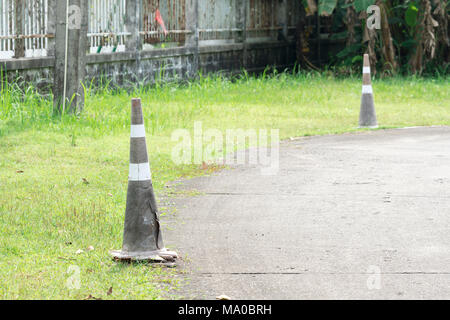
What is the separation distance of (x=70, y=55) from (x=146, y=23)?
5.45 metres

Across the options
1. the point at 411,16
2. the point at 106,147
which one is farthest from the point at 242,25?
the point at 106,147

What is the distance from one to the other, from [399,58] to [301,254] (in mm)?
15650

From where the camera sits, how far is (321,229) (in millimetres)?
6102

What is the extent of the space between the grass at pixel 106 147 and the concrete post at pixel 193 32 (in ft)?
1.62

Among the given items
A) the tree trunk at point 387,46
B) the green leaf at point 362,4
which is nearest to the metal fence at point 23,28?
the green leaf at point 362,4

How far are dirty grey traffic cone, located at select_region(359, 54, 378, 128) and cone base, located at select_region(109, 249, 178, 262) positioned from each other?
274 inches

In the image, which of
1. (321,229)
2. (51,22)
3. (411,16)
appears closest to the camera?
(321,229)

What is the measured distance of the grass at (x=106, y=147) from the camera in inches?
195

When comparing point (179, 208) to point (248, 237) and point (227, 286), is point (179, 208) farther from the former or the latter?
point (227, 286)

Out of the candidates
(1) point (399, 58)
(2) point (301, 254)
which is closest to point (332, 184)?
(2) point (301, 254)

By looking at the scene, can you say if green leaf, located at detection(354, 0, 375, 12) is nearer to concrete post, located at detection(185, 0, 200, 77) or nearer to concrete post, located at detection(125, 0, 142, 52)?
concrete post, located at detection(185, 0, 200, 77)

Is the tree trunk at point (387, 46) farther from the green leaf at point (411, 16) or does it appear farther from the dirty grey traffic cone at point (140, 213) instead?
the dirty grey traffic cone at point (140, 213)

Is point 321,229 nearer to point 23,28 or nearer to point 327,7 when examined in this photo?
point 23,28

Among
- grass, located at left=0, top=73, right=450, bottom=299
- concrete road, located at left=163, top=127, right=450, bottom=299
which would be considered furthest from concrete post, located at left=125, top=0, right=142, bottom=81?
concrete road, located at left=163, top=127, right=450, bottom=299
